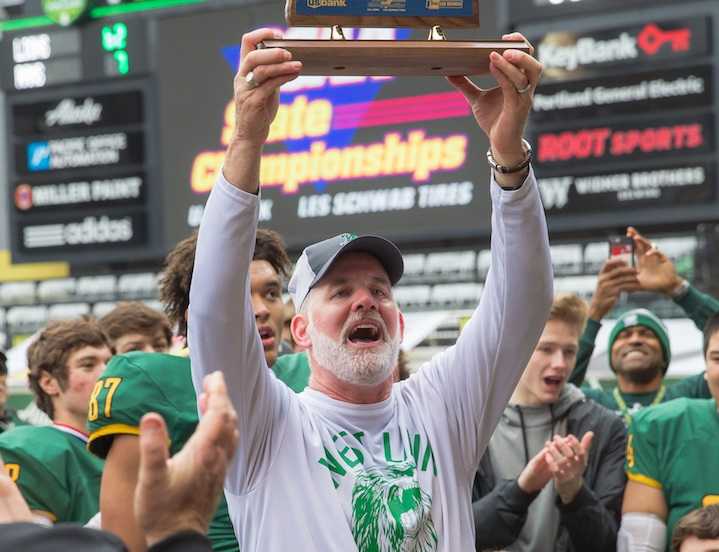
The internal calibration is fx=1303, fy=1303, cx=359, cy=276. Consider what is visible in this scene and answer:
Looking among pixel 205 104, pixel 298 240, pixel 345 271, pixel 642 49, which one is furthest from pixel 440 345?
pixel 345 271

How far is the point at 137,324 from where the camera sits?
176 inches

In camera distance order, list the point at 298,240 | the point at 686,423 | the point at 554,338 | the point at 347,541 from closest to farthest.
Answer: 1. the point at 347,541
2. the point at 686,423
3. the point at 554,338
4. the point at 298,240

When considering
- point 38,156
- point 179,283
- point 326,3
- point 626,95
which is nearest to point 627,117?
point 626,95

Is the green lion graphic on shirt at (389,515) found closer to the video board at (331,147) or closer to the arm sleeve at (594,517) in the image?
the arm sleeve at (594,517)

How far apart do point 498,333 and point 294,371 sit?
839 millimetres

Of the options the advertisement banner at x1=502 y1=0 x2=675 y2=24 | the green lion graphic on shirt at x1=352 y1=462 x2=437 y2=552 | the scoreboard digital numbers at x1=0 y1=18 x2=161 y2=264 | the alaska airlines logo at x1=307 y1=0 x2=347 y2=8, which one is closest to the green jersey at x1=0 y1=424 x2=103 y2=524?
the green lion graphic on shirt at x1=352 y1=462 x2=437 y2=552

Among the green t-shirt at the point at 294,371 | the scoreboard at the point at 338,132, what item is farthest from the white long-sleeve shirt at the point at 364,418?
the scoreboard at the point at 338,132

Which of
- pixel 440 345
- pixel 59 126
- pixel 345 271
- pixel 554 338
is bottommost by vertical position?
pixel 440 345

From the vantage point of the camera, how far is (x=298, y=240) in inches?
409

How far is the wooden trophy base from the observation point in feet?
7.52

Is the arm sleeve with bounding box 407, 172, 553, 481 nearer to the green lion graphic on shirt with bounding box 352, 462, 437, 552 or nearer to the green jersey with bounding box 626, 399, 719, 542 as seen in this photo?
the green lion graphic on shirt with bounding box 352, 462, 437, 552

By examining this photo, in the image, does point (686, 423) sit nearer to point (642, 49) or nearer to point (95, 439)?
point (95, 439)

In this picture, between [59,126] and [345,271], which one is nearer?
[345,271]

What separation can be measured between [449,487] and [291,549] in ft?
1.11
